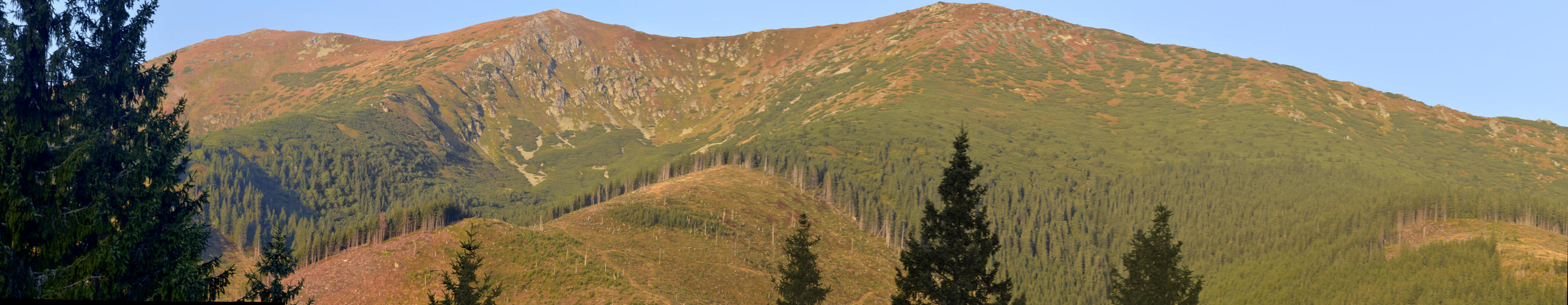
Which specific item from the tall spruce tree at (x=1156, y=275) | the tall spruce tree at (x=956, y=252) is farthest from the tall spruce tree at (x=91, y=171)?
the tall spruce tree at (x=1156, y=275)

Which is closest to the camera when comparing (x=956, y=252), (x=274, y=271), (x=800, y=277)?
(x=274, y=271)

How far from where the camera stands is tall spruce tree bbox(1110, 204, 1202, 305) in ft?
174

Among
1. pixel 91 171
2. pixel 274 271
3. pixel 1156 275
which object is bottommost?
pixel 1156 275

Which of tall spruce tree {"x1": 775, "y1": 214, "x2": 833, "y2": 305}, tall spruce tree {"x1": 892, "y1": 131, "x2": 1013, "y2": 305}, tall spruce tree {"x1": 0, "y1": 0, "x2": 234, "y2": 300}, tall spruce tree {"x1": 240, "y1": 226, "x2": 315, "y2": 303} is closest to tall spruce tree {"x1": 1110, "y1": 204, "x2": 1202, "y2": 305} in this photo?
tall spruce tree {"x1": 892, "y1": 131, "x2": 1013, "y2": 305}

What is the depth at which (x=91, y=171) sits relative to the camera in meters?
23.2

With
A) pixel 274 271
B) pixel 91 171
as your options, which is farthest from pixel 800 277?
pixel 91 171

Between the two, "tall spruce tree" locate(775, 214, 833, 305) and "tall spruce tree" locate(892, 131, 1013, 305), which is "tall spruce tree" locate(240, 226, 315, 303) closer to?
"tall spruce tree" locate(892, 131, 1013, 305)

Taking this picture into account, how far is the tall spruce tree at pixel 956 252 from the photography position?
32.6 m

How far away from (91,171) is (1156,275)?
51.7m

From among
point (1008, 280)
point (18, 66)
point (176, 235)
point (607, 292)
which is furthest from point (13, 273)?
point (607, 292)

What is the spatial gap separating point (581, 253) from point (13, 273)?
162m

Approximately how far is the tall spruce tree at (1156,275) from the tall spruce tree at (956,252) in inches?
916

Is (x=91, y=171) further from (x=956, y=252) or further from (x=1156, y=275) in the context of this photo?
(x=1156, y=275)

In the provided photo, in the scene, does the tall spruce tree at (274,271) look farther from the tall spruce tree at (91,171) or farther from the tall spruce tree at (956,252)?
the tall spruce tree at (956,252)
